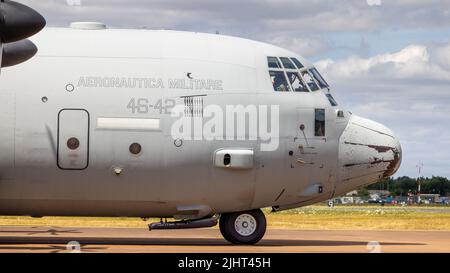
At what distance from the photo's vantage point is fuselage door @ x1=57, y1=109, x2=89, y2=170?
25906 mm

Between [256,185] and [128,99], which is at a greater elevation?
[128,99]

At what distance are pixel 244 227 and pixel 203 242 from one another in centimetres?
198

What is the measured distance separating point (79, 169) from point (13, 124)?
A: 6.80 feet

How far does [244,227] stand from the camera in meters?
28.4

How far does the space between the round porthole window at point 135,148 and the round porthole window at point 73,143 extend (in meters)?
1.44

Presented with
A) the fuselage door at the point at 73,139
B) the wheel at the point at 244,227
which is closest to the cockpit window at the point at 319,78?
the wheel at the point at 244,227

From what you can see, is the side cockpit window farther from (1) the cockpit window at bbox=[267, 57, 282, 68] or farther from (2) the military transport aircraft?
(1) the cockpit window at bbox=[267, 57, 282, 68]

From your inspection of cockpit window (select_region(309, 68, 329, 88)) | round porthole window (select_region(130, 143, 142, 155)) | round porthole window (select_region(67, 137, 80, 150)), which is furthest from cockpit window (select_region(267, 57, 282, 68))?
round porthole window (select_region(67, 137, 80, 150))

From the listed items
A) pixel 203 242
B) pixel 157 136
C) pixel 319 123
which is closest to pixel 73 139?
pixel 157 136

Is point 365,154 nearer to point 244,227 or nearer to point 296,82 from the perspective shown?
point 296,82

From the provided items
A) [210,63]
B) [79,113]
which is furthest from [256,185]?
[79,113]

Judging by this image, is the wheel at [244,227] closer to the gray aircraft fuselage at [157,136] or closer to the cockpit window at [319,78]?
the gray aircraft fuselage at [157,136]
